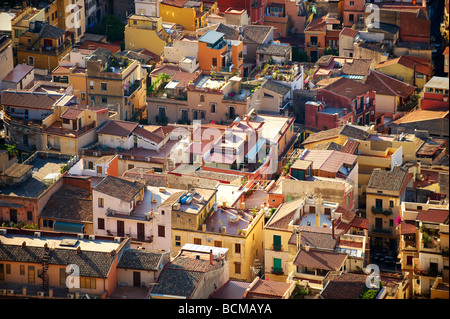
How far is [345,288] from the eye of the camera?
54.8 meters

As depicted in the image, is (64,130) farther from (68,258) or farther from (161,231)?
(68,258)

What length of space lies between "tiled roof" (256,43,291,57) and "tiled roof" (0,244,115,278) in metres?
36.3

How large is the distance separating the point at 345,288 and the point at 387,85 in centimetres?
3473

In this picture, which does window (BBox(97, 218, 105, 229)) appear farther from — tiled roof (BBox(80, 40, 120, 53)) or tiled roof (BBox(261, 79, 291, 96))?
tiled roof (BBox(80, 40, 120, 53))

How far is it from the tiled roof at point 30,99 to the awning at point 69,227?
44.0 feet

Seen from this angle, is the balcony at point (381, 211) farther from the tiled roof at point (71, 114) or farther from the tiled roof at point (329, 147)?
the tiled roof at point (71, 114)

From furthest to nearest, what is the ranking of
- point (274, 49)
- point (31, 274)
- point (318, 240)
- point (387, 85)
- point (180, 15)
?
point (180, 15)
point (274, 49)
point (387, 85)
point (318, 240)
point (31, 274)

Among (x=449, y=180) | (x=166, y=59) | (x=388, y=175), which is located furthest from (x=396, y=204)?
(x=166, y=59)

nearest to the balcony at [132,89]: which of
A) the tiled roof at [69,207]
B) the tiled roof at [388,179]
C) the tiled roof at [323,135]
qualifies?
the tiled roof at [323,135]

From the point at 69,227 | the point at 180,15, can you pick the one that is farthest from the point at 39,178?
the point at 180,15

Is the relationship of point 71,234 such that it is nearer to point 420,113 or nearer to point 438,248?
point 438,248

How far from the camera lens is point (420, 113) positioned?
82.0m

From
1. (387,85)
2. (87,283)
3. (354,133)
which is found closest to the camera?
(87,283)
